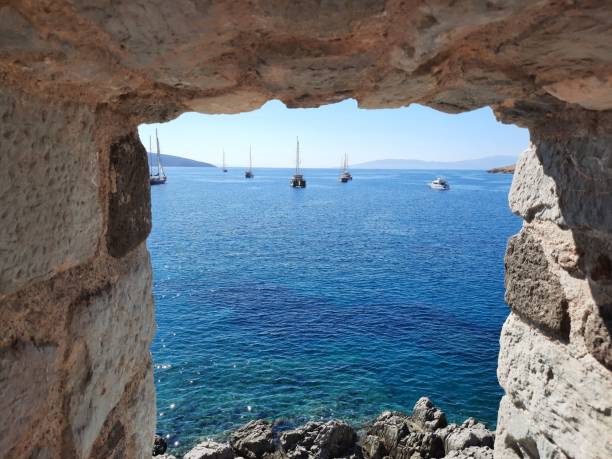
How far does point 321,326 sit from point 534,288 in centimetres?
1547

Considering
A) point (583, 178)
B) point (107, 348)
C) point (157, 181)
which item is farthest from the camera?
point (157, 181)

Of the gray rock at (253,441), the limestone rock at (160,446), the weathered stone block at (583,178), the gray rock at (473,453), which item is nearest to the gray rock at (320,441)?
the gray rock at (253,441)

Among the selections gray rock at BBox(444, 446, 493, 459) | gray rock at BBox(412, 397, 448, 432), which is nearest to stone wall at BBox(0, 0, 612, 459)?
gray rock at BBox(444, 446, 493, 459)

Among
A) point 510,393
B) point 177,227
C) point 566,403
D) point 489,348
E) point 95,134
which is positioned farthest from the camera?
point 177,227

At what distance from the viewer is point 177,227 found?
1571 inches

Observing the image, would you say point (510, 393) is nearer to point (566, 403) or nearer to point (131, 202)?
point (566, 403)

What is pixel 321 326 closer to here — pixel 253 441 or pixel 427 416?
pixel 427 416

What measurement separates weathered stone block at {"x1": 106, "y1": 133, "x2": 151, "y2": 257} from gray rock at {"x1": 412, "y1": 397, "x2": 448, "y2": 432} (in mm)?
10745

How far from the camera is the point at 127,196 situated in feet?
5.39

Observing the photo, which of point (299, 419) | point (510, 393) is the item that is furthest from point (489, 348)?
point (510, 393)

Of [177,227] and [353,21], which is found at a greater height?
[353,21]

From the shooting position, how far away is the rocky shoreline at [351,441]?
960cm

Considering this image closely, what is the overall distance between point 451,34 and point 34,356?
4.32 ft

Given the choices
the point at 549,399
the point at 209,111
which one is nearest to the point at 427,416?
the point at 549,399
